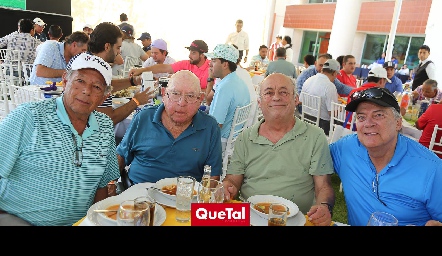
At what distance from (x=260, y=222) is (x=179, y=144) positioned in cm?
93

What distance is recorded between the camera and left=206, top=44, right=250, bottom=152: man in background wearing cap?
354cm

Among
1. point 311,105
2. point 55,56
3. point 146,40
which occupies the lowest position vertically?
point 311,105

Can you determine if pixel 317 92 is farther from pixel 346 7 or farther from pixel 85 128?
pixel 346 7

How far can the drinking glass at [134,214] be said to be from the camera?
1256 millimetres

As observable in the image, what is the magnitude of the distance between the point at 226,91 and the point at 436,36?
30.4 feet

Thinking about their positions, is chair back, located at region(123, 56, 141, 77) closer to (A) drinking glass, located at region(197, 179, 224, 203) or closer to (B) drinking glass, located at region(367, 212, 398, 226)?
(A) drinking glass, located at region(197, 179, 224, 203)

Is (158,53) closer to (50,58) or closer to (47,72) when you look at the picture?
(50,58)

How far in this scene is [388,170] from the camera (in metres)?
1.79

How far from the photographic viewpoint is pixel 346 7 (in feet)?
45.5

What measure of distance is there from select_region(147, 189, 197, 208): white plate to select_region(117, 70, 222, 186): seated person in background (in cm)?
55

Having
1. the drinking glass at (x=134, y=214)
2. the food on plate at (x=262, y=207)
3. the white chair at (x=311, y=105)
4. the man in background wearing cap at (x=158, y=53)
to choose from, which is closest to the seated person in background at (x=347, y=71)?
the white chair at (x=311, y=105)

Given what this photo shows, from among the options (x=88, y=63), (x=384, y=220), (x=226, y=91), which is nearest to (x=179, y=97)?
(x=88, y=63)

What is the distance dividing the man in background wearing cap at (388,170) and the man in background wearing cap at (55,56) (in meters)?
3.81
